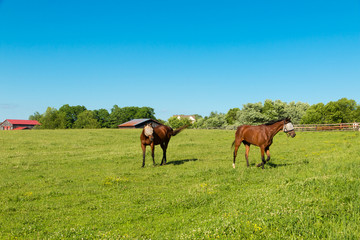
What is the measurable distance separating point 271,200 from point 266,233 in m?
1.84

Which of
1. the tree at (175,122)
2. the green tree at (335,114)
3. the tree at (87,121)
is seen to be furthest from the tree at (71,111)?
the green tree at (335,114)

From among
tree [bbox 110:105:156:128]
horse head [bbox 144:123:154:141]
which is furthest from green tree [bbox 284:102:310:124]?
tree [bbox 110:105:156:128]

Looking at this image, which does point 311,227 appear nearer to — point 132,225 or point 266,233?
point 266,233

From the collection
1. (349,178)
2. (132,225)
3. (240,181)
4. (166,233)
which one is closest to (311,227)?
(166,233)

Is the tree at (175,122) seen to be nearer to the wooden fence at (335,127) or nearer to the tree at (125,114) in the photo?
the tree at (125,114)

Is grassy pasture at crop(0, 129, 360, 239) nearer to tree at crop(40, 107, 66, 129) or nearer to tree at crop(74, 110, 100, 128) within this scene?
tree at crop(74, 110, 100, 128)

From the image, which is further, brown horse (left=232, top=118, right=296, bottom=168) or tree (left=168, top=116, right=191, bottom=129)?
tree (left=168, top=116, right=191, bottom=129)

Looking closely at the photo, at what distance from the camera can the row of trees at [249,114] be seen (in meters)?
81.5

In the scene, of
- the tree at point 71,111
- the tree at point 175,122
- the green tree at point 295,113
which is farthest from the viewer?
the tree at point 175,122

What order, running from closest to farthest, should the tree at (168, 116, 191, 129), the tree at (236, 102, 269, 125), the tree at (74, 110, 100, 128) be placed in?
the tree at (236, 102, 269, 125) < the tree at (74, 110, 100, 128) < the tree at (168, 116, 191, 129)

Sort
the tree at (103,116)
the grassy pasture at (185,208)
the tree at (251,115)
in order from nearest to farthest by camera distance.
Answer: the grassy pasture at (185,208), the tree at (251,115), the tree at (103,116)

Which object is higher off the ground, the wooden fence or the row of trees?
the row of trees

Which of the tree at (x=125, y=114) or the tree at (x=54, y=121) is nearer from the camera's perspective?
the tree at (x=54, y=121)

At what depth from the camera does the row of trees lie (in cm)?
8150
